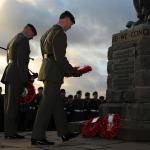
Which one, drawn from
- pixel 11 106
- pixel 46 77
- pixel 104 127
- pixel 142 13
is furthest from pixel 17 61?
pixel 142 13

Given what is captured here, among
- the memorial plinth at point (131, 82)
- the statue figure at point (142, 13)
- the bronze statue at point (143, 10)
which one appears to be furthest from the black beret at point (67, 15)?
the bronze statue at point (143, 10)

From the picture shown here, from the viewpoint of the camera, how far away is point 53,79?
7.02m

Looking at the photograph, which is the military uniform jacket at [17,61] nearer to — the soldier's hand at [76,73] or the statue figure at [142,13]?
the soldier's hand at [76,73]

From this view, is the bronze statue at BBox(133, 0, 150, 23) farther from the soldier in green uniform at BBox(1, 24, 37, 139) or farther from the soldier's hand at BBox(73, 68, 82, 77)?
the soldier's hand at BBox(73, 68, 82, 77)

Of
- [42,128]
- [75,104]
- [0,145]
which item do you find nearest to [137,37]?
[42,128]

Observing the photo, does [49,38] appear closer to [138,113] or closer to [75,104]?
[138,113]

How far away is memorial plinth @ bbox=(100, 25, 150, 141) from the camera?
7871 mm

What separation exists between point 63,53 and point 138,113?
1924mm

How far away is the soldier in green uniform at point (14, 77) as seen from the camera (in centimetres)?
822

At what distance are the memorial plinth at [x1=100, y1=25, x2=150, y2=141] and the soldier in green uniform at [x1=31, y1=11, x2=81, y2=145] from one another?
1.21 m

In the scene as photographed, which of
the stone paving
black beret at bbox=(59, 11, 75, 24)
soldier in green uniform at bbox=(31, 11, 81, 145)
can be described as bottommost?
the stone paving

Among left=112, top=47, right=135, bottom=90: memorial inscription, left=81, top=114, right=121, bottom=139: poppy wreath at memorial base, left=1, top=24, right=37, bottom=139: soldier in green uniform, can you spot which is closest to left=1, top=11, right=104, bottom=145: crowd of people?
left=1, top=24, right=37, bottom=139: soldier in green uniform

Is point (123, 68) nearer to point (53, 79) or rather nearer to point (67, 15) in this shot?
point (67, 15)

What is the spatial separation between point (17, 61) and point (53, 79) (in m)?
1.42
